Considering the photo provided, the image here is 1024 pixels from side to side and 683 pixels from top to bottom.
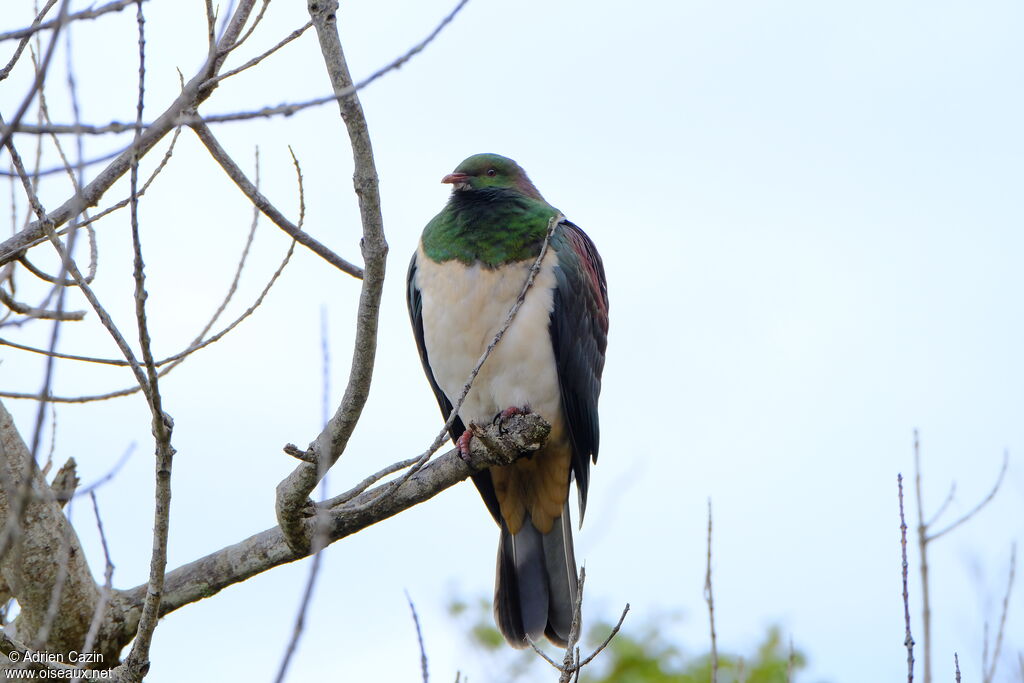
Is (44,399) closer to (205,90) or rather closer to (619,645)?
(205,90)

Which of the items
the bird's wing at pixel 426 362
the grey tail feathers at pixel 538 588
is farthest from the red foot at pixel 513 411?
the grey tail feathers at pixel 538 588

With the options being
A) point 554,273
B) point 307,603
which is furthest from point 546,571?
point 307,603

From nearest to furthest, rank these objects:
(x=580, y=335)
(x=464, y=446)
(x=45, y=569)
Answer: (x=45, y=569)
(x=464, y=446)
(x=580, y=335)

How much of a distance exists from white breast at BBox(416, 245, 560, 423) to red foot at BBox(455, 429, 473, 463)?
36cm

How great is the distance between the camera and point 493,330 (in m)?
4.30

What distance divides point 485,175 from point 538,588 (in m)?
1.77

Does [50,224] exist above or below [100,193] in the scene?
below

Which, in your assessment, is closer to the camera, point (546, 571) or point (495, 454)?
point (495, 454)

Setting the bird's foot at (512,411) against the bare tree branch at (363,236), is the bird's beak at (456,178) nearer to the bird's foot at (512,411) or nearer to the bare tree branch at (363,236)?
the bird's foot at (512,411)

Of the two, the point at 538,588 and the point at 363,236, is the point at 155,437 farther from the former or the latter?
the point at 538,588

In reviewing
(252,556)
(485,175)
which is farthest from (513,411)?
(252,556)

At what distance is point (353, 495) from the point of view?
270 centimetres

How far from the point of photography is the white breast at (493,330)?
4.27 m

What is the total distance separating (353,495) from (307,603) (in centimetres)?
125
